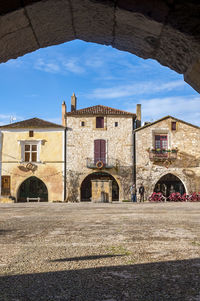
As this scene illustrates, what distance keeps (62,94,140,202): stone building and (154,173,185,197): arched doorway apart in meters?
3.19

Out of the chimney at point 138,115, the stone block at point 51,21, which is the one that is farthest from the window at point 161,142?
the stone block at point 51,21

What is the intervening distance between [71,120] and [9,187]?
6.87 m

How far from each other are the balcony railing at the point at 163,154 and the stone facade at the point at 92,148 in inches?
61.7

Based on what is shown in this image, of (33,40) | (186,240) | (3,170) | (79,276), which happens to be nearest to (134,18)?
(33,40)

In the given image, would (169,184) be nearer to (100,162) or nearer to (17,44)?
(100,162)

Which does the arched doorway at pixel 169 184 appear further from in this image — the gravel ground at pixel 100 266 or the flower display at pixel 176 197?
the gravel ground at pixel 100 266

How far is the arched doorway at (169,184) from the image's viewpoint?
955 inches

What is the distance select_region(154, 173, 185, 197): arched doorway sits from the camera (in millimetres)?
24266

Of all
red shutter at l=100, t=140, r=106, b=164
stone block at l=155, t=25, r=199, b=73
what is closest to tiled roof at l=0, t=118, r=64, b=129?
red shutter at l=100, t=140, r=106, b=164

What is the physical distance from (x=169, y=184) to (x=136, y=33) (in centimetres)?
2306

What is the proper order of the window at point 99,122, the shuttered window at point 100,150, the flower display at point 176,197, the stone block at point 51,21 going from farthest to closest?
the window at point 99,122 < the shuttered window at point 100,150 < the flower display at point 176,197 < the stone block at point 51,21

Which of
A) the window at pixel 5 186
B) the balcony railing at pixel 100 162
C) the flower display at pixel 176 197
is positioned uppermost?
the balcony railing at pixel 100 162

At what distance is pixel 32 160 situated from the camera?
23125 millimetres

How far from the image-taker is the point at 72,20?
2.41 meters
